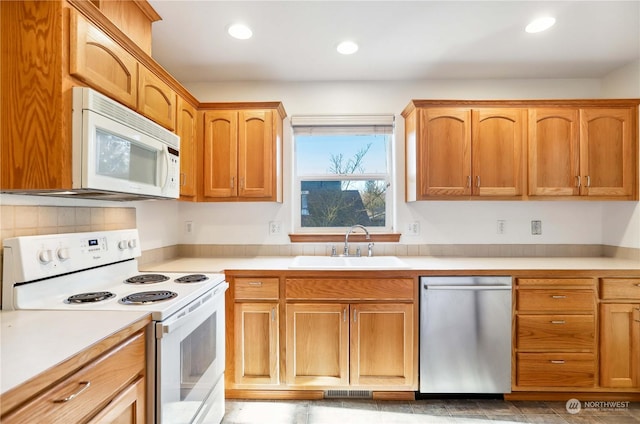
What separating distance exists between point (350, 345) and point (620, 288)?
6.01ft

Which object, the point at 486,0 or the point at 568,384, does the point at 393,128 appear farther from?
the point at 568,384

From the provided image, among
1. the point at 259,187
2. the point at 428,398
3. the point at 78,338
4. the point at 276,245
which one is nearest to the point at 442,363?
the point at 428,398

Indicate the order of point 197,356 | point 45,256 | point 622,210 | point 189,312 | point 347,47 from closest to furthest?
point 45,256
point 189,312
point 197,356
point 347,47
point 622,210

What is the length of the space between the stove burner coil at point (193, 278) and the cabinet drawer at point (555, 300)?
2031mm

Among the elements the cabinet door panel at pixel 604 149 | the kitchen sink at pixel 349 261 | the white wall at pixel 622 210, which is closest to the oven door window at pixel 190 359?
the kitchen sink at pixel 349 261

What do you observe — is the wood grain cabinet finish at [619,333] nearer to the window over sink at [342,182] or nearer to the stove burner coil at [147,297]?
the window over sink at [342,182]

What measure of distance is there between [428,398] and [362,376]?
50 centimetres

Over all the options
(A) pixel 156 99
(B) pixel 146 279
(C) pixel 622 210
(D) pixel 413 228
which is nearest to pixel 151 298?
(B) pixel 146 279

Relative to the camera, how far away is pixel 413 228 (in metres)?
2.84

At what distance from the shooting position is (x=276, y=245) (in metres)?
2.85

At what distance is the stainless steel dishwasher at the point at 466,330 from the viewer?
218 centimetres

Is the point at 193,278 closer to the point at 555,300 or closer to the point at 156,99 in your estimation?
the point at 156,99

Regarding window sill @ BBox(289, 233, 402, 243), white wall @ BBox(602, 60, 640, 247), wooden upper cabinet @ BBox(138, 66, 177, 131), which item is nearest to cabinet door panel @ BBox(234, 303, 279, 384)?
window sill @ BBox(289, 233, 402, 243)

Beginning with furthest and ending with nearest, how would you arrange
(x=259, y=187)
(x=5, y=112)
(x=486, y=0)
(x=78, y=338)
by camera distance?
(x=259, y=187) → (x=486, y=0) → (x=5, y=112) → (x=78, y=338)
